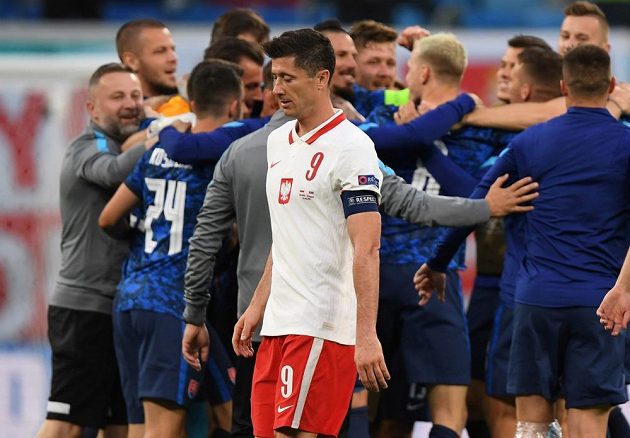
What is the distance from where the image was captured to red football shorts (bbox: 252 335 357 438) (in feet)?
16.7

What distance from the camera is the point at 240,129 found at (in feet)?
21.4

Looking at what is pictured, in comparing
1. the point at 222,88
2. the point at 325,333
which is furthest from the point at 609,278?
the point at 222,88

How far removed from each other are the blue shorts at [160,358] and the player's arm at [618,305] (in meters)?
2.03

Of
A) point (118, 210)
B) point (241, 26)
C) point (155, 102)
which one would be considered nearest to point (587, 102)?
point (118, 210)

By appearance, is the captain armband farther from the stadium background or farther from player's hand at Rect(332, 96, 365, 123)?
the stadium background

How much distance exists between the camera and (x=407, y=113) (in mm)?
6738

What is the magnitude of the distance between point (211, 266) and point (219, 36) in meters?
2.99

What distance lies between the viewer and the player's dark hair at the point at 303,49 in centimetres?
520

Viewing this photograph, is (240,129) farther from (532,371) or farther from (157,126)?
(532,371)

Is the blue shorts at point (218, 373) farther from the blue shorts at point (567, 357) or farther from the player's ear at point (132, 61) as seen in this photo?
the player's ear at point (132, 61)

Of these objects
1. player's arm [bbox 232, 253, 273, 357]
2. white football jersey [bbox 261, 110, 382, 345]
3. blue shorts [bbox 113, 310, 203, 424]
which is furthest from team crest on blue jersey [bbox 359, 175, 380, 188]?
blue shorts [bbox 113, 310, 203, 424]

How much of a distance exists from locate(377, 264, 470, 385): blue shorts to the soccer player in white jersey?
1.53 meters

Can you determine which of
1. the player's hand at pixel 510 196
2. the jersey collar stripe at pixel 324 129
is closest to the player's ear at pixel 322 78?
the jersey collar stripe at pixel 324 129

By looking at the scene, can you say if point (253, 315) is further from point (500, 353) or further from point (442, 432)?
point (500, 353)
